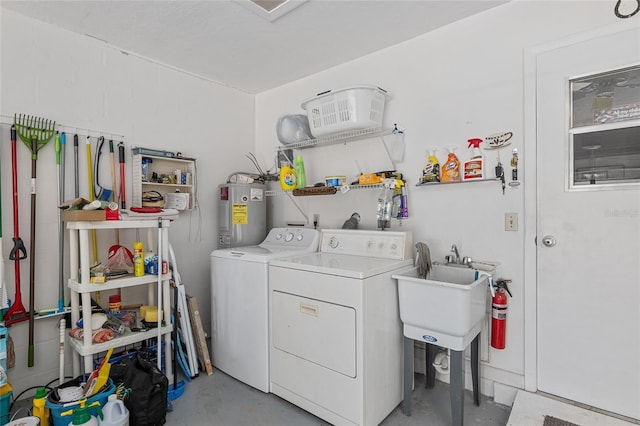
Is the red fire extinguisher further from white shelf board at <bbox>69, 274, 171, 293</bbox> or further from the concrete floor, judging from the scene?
white shelf board at <bbox>69, 274, 171, 293</bbox>

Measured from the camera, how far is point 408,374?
76.0 inches

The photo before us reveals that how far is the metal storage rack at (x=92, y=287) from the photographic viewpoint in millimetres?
1865

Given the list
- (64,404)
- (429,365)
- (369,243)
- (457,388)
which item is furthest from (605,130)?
(64,404)

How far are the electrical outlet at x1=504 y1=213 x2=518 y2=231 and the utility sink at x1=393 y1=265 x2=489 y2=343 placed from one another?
355 millimetres

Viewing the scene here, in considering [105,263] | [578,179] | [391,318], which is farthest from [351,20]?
[105,263]

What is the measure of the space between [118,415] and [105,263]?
3.18ft

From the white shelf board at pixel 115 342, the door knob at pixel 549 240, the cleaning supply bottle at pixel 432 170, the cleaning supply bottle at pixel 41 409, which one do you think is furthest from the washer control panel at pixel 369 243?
the cleaning supply bottle at pixel 41 409

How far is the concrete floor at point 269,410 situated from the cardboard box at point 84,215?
4.17ft

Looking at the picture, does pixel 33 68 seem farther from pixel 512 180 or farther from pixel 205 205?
pixel 512 180

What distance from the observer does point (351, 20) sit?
222 centimetres

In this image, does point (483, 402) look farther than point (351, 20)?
No

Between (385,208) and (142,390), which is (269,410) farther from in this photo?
(385,208)

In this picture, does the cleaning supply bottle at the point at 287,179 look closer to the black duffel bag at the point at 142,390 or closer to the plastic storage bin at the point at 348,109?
the plastic storage bin at the point at 348,109

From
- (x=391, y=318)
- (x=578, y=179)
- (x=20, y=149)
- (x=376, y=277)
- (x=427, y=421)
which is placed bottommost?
(x=427, y=421)
